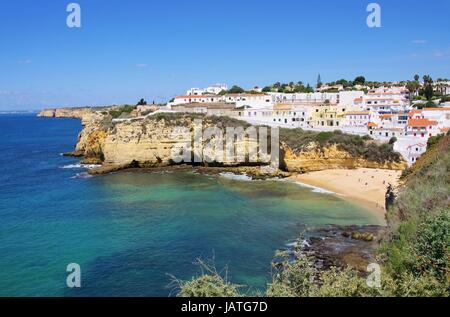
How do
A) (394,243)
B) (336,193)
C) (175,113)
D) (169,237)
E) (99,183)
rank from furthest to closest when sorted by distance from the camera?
(175,113)
(99,183)
(336,193)
(169,237)
(394,243)

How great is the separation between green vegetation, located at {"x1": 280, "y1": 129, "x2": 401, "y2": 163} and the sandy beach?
2.08 metres

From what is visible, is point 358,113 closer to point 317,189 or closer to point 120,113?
point 317,189

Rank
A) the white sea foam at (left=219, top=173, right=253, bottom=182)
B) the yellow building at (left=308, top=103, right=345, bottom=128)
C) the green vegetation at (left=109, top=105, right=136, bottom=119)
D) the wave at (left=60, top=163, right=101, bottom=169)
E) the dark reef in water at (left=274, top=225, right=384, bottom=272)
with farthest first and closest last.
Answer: the green vegetation at (left=109, top=105, right=136, bottom=119) → the yellow building at (left=308, top=103, right=345, bottom=128) → the wave at (left=60, top=163, right=101, bottom=169) → the white sea foam at (left=219, top=173, right=253, bottom=182) → the dark reef in water at (left=274, top=225, right=384, bottom=272)

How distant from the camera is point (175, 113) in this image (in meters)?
57.7

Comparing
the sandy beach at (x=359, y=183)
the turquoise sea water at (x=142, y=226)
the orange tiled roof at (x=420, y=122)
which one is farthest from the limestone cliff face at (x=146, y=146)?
the orange tiled roof at (x=420, y=122)

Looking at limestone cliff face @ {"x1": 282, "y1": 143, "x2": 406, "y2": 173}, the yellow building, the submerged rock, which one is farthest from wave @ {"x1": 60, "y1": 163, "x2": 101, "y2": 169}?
the submerged rock

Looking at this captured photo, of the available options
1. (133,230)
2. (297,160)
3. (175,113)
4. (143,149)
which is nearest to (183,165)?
(143,149)

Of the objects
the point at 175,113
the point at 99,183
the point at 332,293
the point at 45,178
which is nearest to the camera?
the point at 332,293

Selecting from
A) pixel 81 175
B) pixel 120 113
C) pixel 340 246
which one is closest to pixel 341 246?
pixel 340 246

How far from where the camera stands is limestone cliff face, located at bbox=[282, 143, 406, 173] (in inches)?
1812

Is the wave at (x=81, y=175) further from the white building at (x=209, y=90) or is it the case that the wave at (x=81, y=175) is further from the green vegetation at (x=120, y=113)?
the white building at (x=209, y=90)

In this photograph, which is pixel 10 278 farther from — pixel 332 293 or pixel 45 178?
pixel 45 178

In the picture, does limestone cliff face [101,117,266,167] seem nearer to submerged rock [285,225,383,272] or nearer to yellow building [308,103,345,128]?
yellow building [308,103,345,128]
